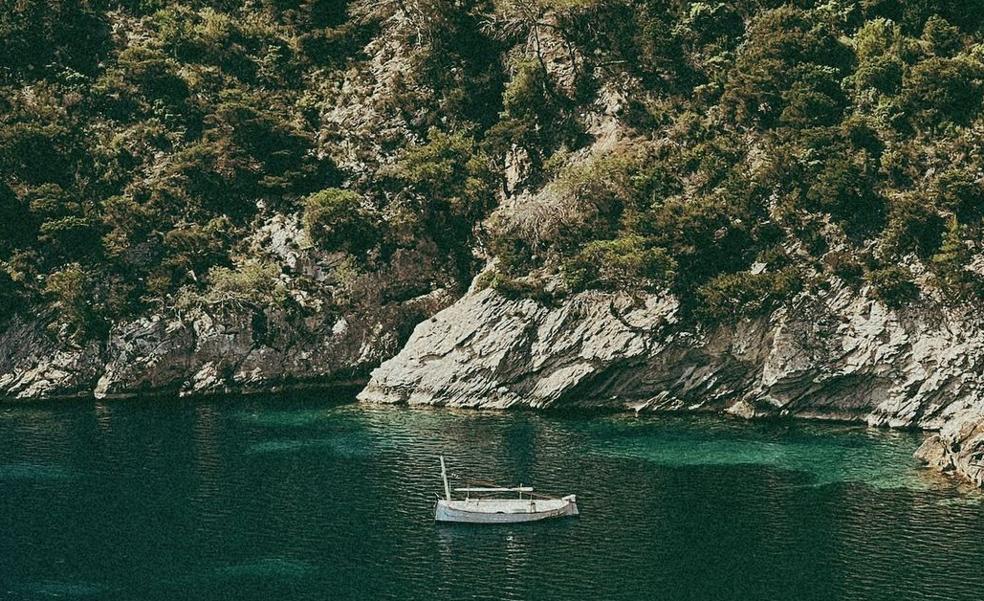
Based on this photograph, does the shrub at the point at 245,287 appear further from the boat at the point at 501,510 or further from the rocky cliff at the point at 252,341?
the boat at the point at 501,510

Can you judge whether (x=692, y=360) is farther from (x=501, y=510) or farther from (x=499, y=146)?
(x=499, y=146)

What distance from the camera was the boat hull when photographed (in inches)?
3590

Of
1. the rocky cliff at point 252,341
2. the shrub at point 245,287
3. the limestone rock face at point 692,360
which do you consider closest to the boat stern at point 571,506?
the limestone rock face at point 692,360

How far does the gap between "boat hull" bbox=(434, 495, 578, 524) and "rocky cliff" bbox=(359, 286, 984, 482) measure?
3553 cm

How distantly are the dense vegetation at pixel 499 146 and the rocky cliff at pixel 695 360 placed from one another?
2.77 meters

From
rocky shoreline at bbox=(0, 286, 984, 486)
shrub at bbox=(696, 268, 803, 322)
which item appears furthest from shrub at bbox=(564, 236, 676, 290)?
shrub at bbox=(696, 268, 803, 322)

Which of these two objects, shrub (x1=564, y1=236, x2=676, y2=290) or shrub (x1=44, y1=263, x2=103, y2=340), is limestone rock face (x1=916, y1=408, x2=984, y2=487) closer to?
shrub (x1=564, y1=236, x2=676, y2=290)

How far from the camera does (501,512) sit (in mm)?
91938

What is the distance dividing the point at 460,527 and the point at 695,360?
4254 centimetres

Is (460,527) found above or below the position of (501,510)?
below

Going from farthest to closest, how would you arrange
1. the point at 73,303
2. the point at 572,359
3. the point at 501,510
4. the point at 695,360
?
the point at 73,303, the point at 572,359, the point at 695,360, the point at 501,510

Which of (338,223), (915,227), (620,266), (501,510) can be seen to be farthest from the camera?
(338,223)

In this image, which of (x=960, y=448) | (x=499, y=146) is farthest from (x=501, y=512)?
(x=499, y=146)

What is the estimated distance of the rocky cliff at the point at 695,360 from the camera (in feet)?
381
